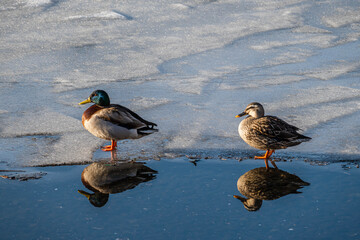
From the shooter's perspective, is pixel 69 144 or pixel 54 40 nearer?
pixel 69 144

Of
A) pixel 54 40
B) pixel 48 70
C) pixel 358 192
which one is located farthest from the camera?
pixel 54 40

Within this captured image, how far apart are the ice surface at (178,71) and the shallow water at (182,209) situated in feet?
1.89

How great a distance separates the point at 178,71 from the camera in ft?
25.8

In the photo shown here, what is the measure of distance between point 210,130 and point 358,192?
1964mm

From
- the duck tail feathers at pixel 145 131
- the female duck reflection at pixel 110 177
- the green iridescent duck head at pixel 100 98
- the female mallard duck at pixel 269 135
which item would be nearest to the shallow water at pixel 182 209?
the female duck reflection at pixel 110 177

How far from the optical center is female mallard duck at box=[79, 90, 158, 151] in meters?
5.20

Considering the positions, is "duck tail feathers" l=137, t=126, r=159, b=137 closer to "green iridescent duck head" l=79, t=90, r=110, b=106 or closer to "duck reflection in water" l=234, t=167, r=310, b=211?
"green iridescent duck head" l=79, t=90, r=110, b=106

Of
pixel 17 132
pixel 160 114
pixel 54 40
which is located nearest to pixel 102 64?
pixel 54 40

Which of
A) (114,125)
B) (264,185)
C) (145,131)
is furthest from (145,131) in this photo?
(264,185)

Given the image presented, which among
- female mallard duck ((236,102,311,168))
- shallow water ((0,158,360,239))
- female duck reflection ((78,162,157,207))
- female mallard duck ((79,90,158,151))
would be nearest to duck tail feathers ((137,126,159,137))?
female mallard duck ((79,90,158,151))

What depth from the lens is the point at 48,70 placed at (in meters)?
7.81

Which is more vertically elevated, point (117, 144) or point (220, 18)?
point (220, 18)

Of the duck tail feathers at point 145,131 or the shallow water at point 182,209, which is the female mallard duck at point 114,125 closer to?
the duck tail feathers at point 145,131

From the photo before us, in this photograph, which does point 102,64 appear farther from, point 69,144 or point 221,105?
point 69,144
